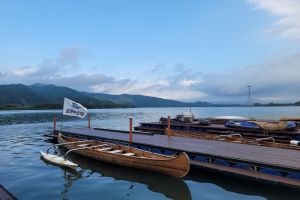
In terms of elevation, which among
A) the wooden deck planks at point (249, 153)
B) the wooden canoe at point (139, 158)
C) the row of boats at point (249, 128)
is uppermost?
the row of boats at point (249, 128)

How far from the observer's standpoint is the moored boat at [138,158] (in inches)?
491

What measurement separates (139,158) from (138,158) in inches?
3.7

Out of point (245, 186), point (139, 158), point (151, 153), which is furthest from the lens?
point (151, 153)

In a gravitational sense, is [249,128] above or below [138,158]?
above

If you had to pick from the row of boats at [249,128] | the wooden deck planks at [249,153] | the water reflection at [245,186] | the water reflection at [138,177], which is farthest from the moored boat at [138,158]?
the row of boats at [249,128]

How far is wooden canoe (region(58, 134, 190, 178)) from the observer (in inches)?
491

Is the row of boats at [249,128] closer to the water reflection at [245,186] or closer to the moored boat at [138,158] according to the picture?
the water reflection at [245,186]

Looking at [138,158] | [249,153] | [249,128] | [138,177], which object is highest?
[249,128]

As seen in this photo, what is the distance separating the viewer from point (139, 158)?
1417 centimetres

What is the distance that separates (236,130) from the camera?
24.8 m

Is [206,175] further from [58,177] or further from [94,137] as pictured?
[94,137]

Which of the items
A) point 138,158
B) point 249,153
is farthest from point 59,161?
point 249,153

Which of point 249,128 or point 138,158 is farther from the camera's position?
point 249,128

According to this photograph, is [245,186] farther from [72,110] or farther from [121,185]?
[72,110]
